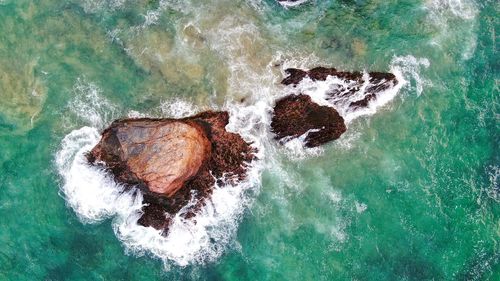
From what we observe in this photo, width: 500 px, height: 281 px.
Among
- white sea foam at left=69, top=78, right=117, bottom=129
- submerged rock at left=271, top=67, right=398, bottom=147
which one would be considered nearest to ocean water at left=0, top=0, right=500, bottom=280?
white sea foam at left=69, top=78, right=117, bottom=129

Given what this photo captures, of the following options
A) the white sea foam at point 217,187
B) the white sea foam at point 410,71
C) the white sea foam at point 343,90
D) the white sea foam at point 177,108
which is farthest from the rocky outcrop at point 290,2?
the white sea foam at point 177,108

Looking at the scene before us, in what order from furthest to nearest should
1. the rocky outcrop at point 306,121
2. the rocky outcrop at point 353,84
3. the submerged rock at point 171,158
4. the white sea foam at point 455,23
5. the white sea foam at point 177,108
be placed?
the white sea foam at point 455,23 → the rocky outcrop at point 353,84 → the rocky outcrop at point 306,121 → the white sea foam at point 177,108 → the submerged rock at point 171,158

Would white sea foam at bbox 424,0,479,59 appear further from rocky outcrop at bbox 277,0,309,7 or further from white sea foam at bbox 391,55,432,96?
rocky outcrop at bbox 277,0,309,7

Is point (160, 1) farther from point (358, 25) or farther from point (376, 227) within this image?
point (376, 227)

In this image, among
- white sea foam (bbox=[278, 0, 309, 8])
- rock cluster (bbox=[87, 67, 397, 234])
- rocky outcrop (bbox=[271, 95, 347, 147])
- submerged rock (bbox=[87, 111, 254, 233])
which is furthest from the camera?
white sea foam (bbox=[278, 0, 309, 8])

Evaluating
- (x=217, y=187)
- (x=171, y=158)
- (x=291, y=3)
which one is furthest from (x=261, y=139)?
(x=291, y=3)

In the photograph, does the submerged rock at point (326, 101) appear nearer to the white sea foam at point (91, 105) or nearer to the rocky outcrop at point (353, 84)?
the rocky outcrop at point (353, 84)
